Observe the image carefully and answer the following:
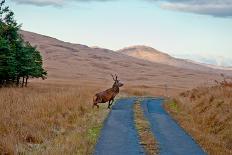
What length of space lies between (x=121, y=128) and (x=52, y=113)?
3660 millimetres

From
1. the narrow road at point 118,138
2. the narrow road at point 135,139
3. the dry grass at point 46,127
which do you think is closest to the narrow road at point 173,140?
the narrow road at point 135,139

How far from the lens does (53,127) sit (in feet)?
59.5

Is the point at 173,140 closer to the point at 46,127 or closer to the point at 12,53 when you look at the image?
the point at 46,127

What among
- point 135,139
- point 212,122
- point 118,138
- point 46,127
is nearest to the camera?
point 135,139

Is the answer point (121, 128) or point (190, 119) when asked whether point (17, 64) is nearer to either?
point (190, 119)

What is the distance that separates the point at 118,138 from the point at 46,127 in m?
2.74

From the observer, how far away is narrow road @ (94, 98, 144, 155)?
13.8 m

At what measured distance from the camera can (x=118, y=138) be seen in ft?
53.8

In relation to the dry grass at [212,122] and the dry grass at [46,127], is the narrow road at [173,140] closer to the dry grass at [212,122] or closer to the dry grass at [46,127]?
the dry grass at [212,122]

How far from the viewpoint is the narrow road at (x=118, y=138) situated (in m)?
13.8

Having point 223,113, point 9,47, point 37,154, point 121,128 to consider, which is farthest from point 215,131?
point 9,47

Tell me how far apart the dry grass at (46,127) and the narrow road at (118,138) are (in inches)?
12.5

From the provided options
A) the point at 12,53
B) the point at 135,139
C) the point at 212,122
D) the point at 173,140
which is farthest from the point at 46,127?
the point at 12,53

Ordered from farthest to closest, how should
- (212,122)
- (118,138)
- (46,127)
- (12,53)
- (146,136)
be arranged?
1. (12,53)
2. (212,122)
3. (46,127)
4. (146,136)
5. (118,138)
